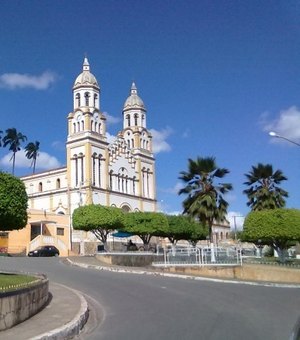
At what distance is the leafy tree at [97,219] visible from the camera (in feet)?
158

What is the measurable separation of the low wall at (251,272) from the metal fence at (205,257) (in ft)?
2.58

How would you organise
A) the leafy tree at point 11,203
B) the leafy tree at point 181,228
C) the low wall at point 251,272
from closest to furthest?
the leafy tree at point 11,203
the low wall at point 251,272
the leafy tree at point 181,228

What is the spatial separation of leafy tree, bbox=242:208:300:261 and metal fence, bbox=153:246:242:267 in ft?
18.7

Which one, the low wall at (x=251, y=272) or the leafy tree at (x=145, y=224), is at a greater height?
the leafy tree at (x=145, y=224)

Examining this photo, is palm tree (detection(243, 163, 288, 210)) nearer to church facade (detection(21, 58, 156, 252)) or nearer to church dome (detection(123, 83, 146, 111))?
church facade (detection(21, 58, 156, 252))

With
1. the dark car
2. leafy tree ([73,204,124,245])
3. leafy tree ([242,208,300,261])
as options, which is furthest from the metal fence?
the dark car

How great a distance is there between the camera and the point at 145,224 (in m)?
54.2

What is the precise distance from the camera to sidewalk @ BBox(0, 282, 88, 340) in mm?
8773

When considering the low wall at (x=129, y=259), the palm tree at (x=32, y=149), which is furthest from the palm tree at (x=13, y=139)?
the low wall at (x=129, y=259)

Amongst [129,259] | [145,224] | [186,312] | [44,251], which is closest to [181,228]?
[145,224]

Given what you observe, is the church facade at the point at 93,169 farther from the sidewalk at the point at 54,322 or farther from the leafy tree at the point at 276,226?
the sidewalk at the point at 54,322

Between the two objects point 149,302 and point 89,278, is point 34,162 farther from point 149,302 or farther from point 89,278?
point 149,302

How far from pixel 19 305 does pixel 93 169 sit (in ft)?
216

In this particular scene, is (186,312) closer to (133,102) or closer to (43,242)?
(43,242)
